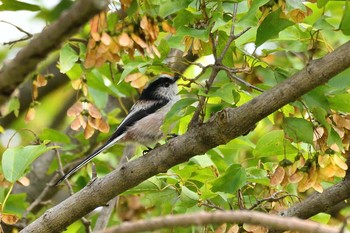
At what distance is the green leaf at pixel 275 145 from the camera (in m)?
4.06

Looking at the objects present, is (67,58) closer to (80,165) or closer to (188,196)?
(80,165)

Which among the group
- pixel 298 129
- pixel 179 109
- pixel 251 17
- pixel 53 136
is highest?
pixel 251 17

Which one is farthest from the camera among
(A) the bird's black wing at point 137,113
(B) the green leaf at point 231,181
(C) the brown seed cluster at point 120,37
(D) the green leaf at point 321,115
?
(A) the bird's black wing at point 137,113

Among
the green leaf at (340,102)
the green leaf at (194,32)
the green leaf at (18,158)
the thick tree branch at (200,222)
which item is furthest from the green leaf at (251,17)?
the thick tree branch at (200,222)

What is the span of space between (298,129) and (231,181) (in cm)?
52

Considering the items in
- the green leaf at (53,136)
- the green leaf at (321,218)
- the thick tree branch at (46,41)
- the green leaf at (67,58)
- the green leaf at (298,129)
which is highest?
the thick tree branch at (46,41)

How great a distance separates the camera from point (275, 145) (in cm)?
418

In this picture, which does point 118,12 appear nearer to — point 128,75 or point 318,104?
point 128,75

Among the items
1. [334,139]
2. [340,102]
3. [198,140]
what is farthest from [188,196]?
[340,102]

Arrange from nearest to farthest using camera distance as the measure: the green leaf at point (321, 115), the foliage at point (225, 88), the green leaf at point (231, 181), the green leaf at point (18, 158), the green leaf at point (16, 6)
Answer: the foliage at point (225, 88), the green leaf at point (321, 115), the green leaf at point (16, 6), the green leaf at point (231, 181), the green leaf at point (18, 158)

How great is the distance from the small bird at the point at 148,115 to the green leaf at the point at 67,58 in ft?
2.66

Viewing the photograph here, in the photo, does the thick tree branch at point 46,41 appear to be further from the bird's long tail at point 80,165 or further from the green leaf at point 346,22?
the bird's long tail at point 80,165

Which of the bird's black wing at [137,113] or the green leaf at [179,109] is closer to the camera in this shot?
the green leaf at [179,109]

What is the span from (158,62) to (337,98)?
2.82 feet
